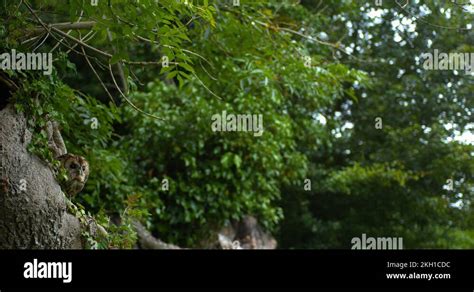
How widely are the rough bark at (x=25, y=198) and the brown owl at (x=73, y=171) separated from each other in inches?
11.1

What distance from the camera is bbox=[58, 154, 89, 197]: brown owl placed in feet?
17.0

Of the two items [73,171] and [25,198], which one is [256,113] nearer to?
[73,171]

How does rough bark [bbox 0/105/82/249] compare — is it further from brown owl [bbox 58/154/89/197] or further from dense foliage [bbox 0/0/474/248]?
brown owl [bbox 58/154/89/197]

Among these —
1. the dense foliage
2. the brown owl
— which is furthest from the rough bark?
the brown owl

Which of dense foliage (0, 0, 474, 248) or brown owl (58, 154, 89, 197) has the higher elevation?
dense foliage (0, 0, 474, 248)

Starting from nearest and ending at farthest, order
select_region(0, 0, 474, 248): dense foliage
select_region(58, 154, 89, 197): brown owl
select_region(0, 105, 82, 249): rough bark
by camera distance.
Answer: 1. select_region(0, 105, 82, 249): rough bark
2. select_region(58, 154, 89, 197): brown owl
3. select_region(0, 0, 474, 248): dense foliage

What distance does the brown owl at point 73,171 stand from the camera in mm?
5180

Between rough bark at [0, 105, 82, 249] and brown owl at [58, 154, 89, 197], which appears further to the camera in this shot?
brown owl at [58, 154, 89, 197]

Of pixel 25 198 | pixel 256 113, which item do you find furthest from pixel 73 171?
pixel 256 113

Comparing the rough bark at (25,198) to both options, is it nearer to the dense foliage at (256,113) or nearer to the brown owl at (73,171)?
the dense foliage at (256,113)

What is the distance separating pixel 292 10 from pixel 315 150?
8.44 feet

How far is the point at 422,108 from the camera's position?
12.8m

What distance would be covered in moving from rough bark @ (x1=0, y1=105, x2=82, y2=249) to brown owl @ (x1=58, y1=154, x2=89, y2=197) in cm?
28

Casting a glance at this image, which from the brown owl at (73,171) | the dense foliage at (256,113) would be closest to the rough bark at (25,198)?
the dense foliage at (256,113)
